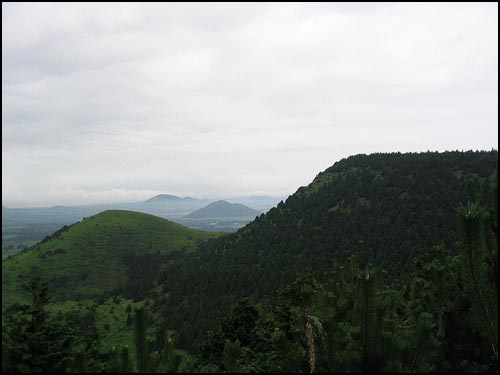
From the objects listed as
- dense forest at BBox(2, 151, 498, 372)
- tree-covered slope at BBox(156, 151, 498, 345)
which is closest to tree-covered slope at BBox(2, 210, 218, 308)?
dense forest at BBox(2, 151, 498, 372)

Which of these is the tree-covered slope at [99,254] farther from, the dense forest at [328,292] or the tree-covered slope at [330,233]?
the tree-covered slope at [330,233]

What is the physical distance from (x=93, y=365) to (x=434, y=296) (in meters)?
8.84

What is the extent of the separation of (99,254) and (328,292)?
526 ft

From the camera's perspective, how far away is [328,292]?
870 centimetres

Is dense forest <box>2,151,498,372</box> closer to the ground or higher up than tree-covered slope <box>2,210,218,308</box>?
higher up

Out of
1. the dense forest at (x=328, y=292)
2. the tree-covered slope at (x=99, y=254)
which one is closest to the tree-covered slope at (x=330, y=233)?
the dense forest at (x=328, y=292)

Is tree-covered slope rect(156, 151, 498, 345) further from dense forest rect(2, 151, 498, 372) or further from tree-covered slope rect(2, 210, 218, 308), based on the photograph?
tree-covered slope rect(2, 210, 218, 308)

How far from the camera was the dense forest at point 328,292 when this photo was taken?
655 cm

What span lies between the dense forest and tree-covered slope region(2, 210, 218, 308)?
3.47 meters

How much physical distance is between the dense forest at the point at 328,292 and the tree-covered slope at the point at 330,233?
62 centimetres

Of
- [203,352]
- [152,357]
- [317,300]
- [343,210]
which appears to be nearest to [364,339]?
[317,300]

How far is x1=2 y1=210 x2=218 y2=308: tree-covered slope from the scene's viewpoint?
402ft

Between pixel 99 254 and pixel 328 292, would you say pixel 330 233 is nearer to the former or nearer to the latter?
pixel 99 254

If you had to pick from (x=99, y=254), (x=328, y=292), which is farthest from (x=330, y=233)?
(x=328, y=292)
